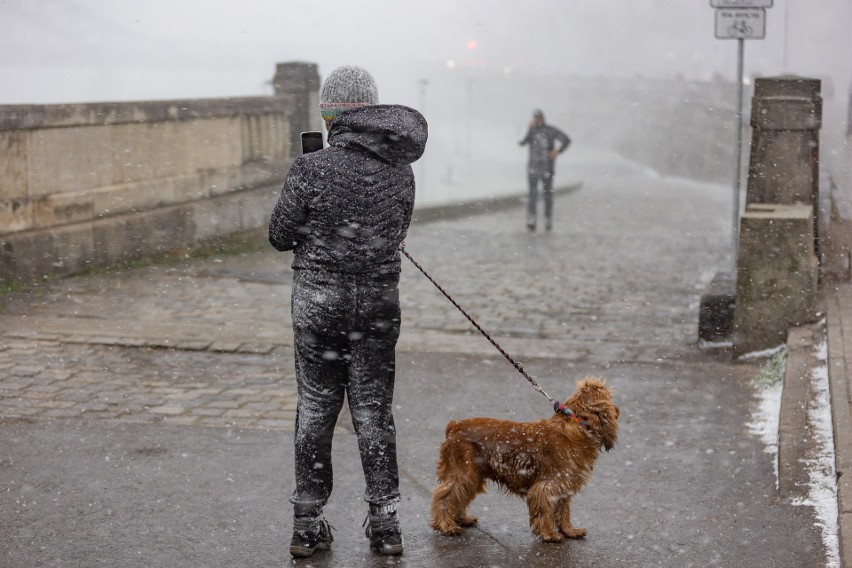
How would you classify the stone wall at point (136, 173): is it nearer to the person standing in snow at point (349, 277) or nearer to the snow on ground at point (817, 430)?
the person standing in snow at point (349, 277)

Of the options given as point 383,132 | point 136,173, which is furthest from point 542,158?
point 383,132

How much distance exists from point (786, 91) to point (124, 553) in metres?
7.11

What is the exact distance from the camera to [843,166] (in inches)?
1378

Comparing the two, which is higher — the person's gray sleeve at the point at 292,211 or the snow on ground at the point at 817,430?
the person's gray sleeve at the point at 292,211

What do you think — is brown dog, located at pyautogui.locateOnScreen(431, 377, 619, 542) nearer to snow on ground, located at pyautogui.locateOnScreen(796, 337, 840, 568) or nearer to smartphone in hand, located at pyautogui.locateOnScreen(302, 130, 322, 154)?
snow on ground, located at pyautogui.locateOnScreen(796, 337, 840, 568)

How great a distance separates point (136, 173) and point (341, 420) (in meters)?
6.86

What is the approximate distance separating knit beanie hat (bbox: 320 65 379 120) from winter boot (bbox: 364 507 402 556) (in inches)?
67.3

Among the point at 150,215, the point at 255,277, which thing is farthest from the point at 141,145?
the point at 255,277

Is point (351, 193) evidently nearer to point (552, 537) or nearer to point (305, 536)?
point (305, 536)

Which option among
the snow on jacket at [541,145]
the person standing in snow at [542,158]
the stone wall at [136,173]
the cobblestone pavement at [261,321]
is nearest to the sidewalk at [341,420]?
the cobblestone pavement at [261,321]

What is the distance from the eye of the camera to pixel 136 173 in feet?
42.4

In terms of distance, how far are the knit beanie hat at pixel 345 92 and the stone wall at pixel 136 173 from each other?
7.07 meters

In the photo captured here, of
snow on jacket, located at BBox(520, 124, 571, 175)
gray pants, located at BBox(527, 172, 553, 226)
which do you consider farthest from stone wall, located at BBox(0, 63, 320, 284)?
snow on jacket, located at BBox(520, 124, 571, 175)

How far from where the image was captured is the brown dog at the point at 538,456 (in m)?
4.68
